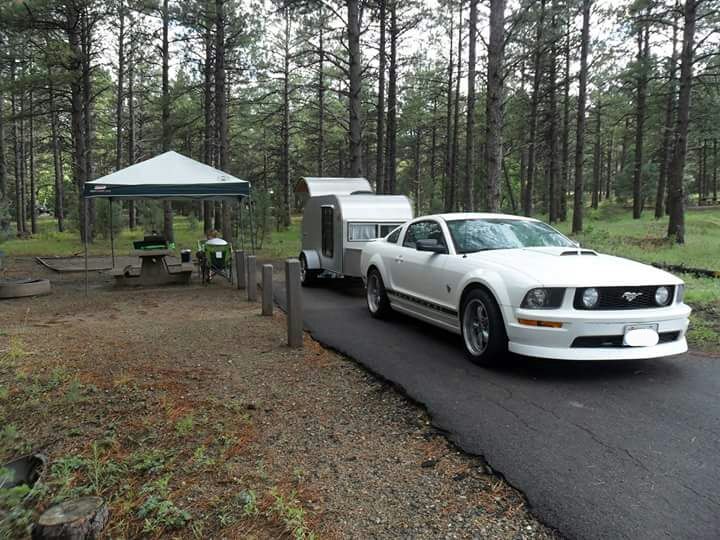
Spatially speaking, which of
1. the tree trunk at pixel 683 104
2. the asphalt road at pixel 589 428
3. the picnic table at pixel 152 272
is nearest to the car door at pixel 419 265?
the asphalt road at pixel 589 428

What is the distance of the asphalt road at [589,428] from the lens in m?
2.65

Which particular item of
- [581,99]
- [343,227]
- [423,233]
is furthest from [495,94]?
[581,99]

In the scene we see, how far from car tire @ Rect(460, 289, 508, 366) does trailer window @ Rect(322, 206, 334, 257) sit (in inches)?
249

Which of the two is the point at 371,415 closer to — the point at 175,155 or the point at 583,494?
the point at 583,494

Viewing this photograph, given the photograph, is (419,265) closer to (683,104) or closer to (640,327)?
(640,327)

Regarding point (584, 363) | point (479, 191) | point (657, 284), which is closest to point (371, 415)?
point (584, 363)

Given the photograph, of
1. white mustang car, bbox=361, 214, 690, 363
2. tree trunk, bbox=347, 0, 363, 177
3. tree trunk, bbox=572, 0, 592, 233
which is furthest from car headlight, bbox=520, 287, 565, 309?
tree trunk, bbox=572, 0, 592, 233

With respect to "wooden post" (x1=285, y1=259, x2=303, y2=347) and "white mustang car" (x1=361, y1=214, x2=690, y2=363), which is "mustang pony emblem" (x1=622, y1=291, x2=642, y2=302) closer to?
"white mustang car" (x1=361, y1=214, x2=690, y2=363)

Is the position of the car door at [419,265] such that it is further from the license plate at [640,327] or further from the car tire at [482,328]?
the license plate at [640,327]

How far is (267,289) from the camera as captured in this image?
8234 mm

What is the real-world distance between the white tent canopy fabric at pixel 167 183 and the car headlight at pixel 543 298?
321 inches

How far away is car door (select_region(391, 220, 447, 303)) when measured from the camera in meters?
6.17

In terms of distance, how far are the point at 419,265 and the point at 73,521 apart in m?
4.94

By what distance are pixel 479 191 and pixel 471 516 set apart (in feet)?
93.1
